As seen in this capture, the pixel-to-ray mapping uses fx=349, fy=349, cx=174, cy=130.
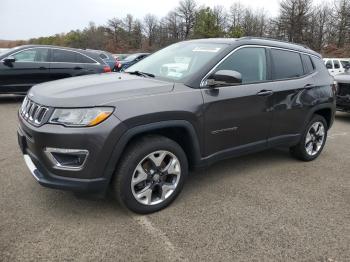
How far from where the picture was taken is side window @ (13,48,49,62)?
8938 mm

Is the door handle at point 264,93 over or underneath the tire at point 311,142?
over

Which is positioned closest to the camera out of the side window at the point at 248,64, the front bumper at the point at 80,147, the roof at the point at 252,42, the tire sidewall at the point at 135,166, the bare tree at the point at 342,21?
the front bumper at the point at 80,147

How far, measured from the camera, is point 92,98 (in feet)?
9.78

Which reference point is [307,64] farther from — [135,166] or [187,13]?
[187,13]

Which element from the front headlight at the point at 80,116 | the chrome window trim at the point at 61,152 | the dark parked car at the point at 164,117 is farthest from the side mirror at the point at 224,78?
the chrome window trim at the point at 61,152

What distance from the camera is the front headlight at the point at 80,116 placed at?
291cm

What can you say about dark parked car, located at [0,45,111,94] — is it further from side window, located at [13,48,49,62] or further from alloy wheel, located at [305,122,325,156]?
alloy wheel, located at [305,122,325,156]

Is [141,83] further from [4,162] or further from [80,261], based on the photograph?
[4,162]

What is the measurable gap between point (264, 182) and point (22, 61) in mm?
7231

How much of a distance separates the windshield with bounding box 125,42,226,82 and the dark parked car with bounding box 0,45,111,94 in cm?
547

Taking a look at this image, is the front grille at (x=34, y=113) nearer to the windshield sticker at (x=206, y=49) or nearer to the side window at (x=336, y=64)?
the windshield sticker at (x=206, y=49)

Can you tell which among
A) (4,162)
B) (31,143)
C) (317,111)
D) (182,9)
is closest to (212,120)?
(31,143)

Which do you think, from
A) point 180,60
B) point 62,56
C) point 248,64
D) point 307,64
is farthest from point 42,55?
point 307,64

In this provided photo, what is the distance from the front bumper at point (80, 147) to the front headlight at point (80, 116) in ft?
0.14
